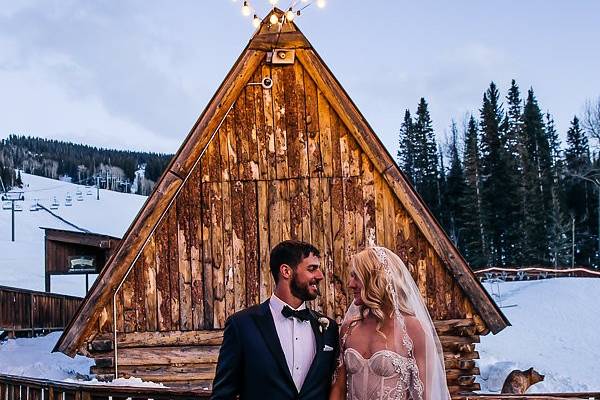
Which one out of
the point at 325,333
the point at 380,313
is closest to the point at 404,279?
the point at 380,313

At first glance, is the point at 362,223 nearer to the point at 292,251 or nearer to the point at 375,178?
the point at 375,178

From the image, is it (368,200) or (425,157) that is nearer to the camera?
(368,200)

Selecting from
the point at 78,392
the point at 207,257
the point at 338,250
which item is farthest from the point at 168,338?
the point at 78,392

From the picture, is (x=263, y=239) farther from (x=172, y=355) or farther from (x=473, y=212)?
(x=473, y=212)

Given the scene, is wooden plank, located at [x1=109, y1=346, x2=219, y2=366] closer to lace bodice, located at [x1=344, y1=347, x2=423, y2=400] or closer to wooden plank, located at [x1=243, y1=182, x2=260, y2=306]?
wooden plank, located at [x1=243, y1=182, x2=260, y2=306]

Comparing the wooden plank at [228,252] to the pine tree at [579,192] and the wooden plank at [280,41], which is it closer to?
the wooden plank at [280,41]

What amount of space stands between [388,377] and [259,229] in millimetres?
6121

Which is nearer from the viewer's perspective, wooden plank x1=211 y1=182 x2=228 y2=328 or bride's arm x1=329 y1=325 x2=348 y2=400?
bride's arm x1=329 y1=325 x2=348 y2=400

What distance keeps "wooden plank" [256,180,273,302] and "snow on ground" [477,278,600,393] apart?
1060cm

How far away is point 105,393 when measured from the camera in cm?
645

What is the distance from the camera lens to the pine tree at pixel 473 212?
57969 mm

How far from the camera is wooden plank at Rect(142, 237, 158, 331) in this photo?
9766mm

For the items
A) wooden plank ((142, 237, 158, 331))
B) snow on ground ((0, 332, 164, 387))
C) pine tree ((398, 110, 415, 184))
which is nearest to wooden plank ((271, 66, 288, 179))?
wooden plank ((142, 237, 158, 331))

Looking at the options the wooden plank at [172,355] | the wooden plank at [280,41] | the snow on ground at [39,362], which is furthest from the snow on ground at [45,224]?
the wooden plank at [280,41]
